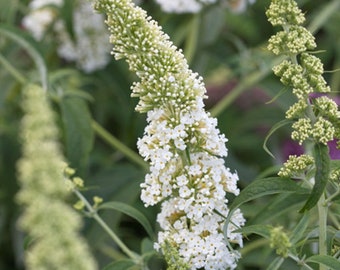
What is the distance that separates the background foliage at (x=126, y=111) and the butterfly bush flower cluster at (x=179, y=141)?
1.78 ft

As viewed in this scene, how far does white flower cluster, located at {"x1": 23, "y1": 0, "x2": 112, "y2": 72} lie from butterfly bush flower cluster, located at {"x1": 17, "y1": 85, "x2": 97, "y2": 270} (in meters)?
1.42

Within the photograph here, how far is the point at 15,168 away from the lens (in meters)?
2.01

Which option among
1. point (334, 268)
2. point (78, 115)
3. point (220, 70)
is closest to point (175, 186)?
point (334, 268)

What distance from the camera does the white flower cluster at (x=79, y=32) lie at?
6.40ft

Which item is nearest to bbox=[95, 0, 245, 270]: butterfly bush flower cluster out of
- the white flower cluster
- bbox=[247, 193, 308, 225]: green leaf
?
bbox=[247, 193, 308, 225]: green leaf

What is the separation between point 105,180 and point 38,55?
34cm

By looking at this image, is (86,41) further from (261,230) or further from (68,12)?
(261,230)

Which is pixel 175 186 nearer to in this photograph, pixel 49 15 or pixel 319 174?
pixel 319 174

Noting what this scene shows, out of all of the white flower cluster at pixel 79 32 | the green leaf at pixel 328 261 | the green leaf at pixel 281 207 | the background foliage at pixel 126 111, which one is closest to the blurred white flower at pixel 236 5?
the background foliage at pixel 126 111

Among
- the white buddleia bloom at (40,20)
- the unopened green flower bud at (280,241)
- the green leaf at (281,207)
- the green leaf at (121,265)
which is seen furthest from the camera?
the white buddleia bloom at (40,20)

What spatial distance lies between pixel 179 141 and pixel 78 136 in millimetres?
716

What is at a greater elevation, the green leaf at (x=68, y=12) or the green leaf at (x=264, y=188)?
the green leaf at (x=68, y=12)

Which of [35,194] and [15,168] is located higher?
[35,194]

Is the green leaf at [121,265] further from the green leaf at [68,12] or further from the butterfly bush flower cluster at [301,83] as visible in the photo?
the green leaf at [68,12]
